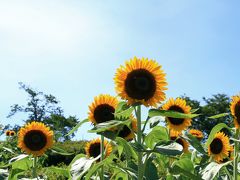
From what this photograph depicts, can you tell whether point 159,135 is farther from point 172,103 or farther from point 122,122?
point 172,103

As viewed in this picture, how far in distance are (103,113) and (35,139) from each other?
1567 millimetres

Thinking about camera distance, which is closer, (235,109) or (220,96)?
(235,109)

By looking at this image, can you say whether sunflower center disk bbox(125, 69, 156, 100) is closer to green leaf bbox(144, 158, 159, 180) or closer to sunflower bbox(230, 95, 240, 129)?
green leaf bbox(144, 158, 159, 180)

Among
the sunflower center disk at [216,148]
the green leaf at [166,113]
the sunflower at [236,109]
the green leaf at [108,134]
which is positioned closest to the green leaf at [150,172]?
the green leaf at [108,134]

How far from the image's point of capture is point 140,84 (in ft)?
13.4

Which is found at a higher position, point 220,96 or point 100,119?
point 220,96

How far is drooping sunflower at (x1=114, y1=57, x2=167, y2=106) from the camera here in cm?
407

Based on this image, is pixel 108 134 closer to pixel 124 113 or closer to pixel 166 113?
pixel 124 113

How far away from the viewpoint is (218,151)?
20.4ft

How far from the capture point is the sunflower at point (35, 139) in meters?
6.01

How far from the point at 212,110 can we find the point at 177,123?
54464 millimetres

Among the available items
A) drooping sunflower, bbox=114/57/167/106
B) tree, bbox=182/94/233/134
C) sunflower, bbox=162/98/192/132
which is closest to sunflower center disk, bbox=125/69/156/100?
drooping sunflower, bbox=114/57/167/106

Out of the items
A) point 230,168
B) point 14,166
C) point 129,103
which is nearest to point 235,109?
point 230,168

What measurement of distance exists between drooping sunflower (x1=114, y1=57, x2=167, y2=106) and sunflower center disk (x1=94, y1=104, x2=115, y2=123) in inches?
32.5
